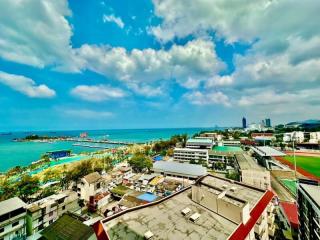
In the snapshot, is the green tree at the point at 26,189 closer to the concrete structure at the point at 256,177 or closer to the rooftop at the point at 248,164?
the concrete structure at the point at 256,177

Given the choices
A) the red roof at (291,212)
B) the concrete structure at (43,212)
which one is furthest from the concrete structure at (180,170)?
the concrete structure at (43,212)

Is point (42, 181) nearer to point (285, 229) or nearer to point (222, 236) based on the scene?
point (222, 236)

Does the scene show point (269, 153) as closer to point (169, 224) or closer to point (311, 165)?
point (311, 165)

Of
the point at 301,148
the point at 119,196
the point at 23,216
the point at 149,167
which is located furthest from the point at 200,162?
the point at 301,148

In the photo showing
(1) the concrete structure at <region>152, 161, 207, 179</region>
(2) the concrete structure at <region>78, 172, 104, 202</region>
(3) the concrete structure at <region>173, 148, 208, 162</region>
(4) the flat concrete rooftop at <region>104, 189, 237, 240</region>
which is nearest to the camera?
(4) the flat concrete rooftop at <region>104, 189, 237, 240</region>

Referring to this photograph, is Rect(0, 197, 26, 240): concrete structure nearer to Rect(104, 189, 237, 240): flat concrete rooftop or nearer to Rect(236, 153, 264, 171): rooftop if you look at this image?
Rect(104, 189, 237, 240): flat concrete rooftop

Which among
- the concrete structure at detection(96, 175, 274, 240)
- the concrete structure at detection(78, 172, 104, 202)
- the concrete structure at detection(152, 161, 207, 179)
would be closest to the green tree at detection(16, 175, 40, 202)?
Answer: the concrete structure at detection(78, 172, 104, 202)

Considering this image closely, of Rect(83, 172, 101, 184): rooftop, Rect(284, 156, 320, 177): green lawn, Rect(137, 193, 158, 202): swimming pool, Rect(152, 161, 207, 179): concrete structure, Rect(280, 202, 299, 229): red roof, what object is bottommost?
Rect(280, 202, 299, 229): red roof
